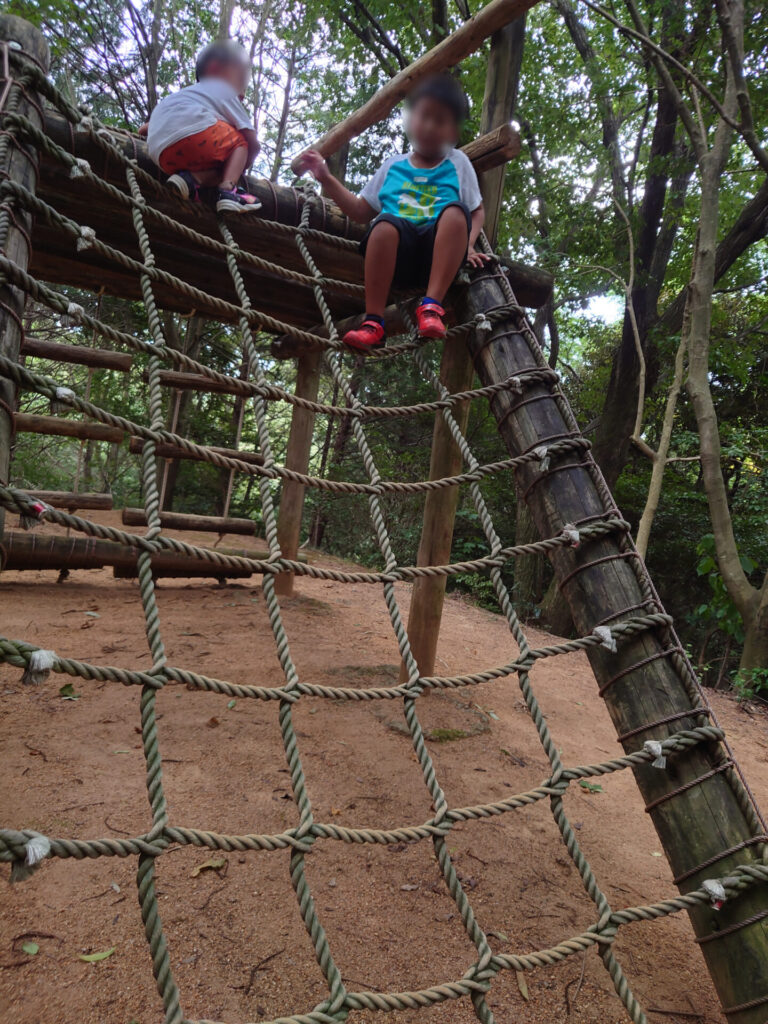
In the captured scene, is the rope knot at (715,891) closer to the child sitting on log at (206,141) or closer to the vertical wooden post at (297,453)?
the child sitting on log at (206,141)

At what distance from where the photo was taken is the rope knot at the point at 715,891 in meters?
1.04

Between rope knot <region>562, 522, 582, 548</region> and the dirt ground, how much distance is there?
2.89 feet

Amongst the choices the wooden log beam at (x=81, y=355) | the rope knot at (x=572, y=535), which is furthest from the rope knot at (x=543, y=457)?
the wooden log beam at (x=81, y=355)

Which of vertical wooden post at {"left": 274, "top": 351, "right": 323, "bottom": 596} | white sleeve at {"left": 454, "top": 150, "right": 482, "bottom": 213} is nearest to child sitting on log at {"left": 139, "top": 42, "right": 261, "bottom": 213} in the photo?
white sleeve at {"left": 454, "top": 150, "right": 482, "bottom": 213}

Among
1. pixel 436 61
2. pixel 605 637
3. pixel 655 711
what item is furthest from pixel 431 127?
pixel 655 711

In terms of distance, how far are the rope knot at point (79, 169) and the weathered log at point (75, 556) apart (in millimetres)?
1826

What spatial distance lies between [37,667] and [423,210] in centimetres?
181

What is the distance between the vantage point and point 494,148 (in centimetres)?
219

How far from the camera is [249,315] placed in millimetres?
1935

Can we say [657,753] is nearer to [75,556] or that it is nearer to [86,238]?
[86,238]

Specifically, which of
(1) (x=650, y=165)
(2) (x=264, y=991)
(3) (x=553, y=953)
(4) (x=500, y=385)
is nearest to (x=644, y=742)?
(3) (x=553, y=953)

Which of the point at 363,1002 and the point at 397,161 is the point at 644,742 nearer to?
the point at 363,1002

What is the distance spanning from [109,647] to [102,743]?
0.85m

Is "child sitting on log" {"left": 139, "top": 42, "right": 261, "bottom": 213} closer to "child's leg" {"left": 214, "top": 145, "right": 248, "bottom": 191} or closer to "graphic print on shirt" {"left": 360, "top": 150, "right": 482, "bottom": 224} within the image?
"child's leg" {"left": 214, "top": 145, "right": 248, "bottom": 191}
